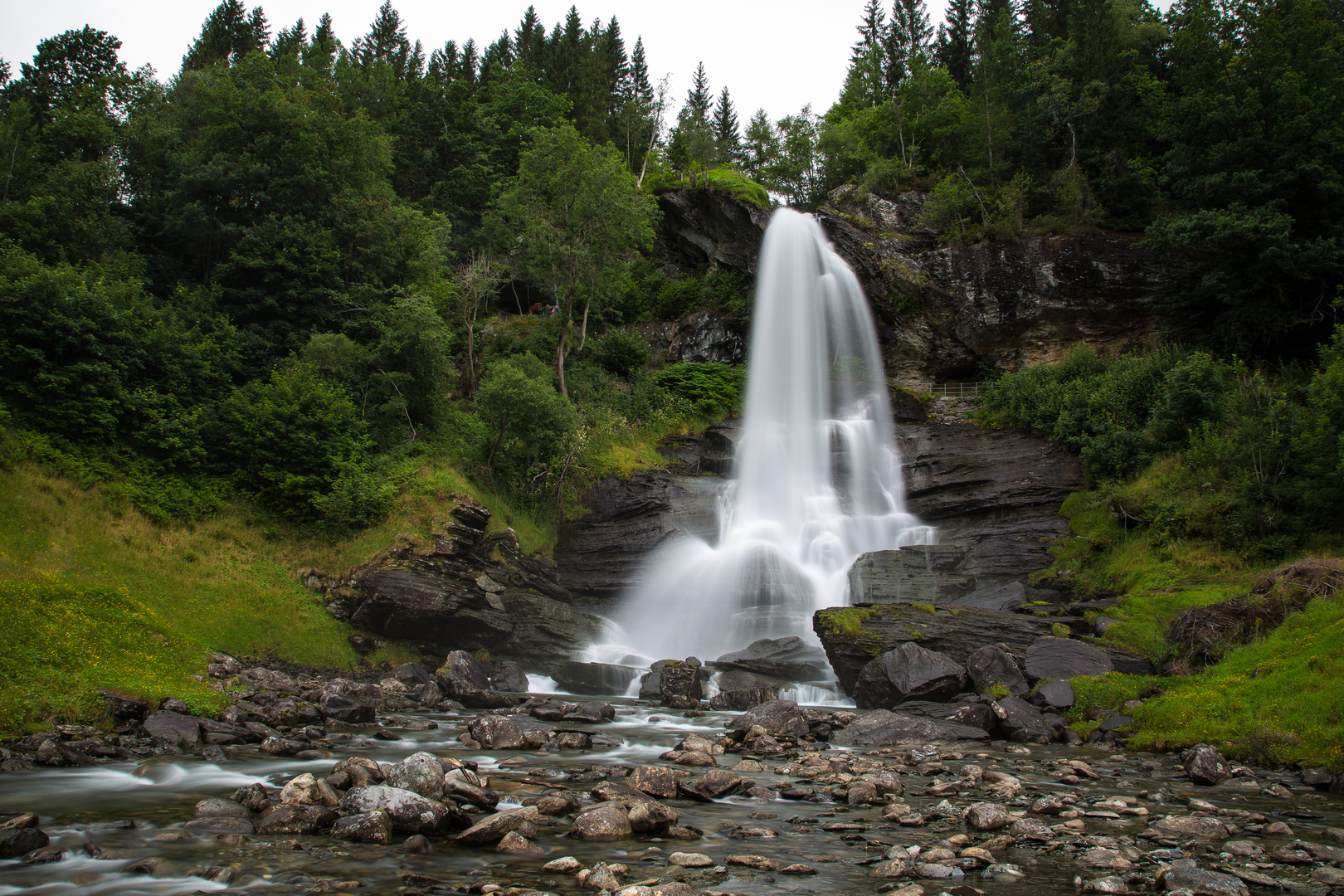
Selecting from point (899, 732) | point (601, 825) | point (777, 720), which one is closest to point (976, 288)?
point (899, 732)

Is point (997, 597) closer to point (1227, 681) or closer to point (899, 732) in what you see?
point (1227, 681)

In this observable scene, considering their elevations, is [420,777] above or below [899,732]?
above

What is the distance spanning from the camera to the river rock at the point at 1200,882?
5.86m

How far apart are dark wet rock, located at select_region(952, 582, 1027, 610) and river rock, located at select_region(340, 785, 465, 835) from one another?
17.1 m

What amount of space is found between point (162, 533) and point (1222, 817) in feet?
86.2

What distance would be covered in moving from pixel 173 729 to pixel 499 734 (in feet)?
18.0

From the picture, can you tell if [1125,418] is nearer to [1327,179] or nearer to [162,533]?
[1327,179]

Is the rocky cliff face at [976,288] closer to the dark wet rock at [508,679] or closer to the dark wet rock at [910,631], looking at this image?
the dark wet rock at [910,631]

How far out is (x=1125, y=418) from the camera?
2858 centimetres

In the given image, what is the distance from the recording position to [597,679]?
21.5m

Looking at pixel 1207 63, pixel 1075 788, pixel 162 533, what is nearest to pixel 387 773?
pixel 1075 788

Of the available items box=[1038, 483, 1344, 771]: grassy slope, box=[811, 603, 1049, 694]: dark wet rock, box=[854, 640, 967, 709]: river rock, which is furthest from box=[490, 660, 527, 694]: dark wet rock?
box=[1038, 483, 1344, 771]: grassy slope

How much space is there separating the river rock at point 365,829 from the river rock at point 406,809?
162mm

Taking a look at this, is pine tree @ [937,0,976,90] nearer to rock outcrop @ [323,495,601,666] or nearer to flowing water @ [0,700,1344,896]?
rock outcrop @ [323,495,601,666]
